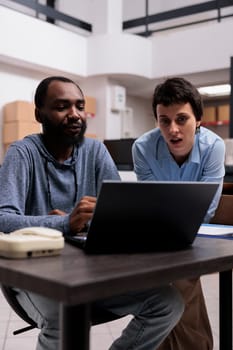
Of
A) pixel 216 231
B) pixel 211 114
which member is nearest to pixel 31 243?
pixel 216 231

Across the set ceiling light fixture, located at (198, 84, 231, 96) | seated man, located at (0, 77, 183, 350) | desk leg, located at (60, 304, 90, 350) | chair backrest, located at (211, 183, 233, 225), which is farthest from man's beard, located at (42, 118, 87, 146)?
ceiling light fixture, located at (198, 84, 231, 96)

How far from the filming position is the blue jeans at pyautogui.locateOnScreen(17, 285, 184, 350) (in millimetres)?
1080

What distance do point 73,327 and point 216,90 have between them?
24.1ft

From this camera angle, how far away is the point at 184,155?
5.88 ft

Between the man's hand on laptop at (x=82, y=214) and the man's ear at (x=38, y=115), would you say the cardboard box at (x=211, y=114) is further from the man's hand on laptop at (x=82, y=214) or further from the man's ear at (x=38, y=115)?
the man's hand on laptop at (x=82, y=214)

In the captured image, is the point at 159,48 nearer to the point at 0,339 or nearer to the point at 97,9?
the point at 97,9

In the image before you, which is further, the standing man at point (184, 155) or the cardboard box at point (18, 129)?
the cardboard box at point (18, 129)

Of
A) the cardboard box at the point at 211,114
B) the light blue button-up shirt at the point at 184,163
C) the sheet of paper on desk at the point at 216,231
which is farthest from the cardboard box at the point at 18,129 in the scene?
the sheet of paper on desk at the point at 216,231

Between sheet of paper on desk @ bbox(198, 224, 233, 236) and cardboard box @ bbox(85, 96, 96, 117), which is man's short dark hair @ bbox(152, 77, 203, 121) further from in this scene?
cardboard box @ bbox(85, 96, 96, 117)

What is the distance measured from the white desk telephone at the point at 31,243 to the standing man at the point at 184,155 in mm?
831

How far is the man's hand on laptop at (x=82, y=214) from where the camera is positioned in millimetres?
979

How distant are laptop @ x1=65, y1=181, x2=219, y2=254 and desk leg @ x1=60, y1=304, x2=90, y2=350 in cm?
19

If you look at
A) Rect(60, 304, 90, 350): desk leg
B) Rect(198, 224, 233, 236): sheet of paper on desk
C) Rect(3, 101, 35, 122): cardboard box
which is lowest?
Rect(60, 304, 90, 350): desk leg

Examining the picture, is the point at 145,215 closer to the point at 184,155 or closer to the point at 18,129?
the point at 184,155
